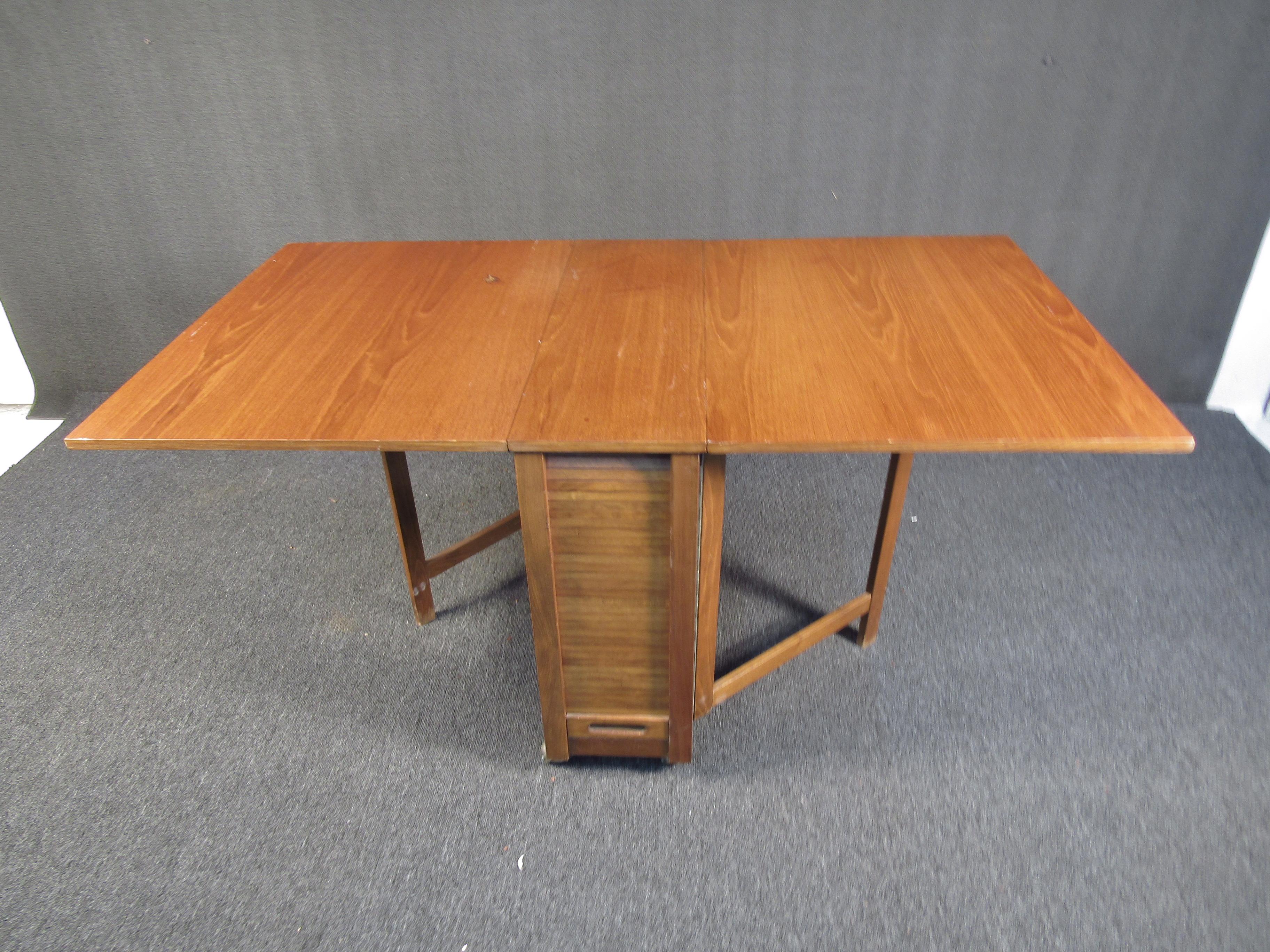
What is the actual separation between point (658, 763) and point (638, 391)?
0.79m

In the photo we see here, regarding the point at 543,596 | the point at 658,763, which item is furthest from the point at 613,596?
the point at 658,763

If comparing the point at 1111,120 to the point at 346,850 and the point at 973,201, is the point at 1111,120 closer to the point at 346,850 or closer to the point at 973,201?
the point at 973,201

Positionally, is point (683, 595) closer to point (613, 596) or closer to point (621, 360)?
point (613, 596)

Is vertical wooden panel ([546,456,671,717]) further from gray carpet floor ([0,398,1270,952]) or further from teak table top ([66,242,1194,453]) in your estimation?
gray carpet floor ([0,398,1270,952])

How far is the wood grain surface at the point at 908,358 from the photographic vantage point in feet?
3.83

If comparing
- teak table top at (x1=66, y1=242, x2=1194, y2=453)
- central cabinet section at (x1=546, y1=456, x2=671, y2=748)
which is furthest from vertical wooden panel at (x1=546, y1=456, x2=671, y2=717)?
teak table top at (x1=66, y1=242, x2=1194, y2=453)

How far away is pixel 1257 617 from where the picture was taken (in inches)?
76.9

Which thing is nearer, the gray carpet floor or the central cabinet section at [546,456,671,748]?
the central cabinet section at [546,456,671,748]

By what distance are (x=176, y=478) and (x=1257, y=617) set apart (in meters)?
2.94

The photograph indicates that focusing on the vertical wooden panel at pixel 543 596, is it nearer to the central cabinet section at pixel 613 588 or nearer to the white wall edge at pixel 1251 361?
the central cabinet section at pixel 613 588

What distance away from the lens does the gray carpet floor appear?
140 centimetres

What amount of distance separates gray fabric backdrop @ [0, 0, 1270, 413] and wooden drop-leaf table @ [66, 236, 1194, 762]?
2.56 feet

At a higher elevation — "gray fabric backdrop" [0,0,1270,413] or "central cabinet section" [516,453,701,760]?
"gray fabric backdrop" [0,0,1270,413]

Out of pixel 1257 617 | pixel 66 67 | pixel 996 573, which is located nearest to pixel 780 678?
pixel 996 573
